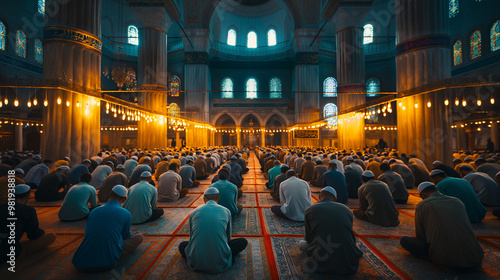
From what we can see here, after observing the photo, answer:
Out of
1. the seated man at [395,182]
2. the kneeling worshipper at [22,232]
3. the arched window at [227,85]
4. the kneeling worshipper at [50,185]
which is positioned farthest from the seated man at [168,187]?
the arched window at [227,85]

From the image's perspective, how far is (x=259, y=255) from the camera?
276cm

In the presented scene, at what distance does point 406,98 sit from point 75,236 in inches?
369

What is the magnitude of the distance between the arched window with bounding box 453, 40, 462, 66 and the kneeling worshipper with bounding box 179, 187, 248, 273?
1966 centimetres

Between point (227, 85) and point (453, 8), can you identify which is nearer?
point (453, 8)

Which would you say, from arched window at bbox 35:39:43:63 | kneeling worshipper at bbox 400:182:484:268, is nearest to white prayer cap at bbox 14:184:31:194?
kneeling worshipper at bbox 400:182:484:268

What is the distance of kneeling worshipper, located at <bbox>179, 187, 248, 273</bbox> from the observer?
85.9 inches

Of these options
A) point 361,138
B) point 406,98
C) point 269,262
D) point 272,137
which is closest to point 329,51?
point 272,137

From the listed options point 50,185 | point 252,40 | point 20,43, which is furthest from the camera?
point 252,40

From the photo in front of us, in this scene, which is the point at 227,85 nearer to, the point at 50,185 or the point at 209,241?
the point at 50,185

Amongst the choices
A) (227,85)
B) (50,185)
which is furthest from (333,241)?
(227,85)

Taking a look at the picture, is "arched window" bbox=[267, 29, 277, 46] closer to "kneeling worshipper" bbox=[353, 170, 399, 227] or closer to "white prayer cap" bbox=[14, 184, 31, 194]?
"kneeling worshipper" bbox=[353, 170, 399, 227]

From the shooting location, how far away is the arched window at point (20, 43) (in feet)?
46.7

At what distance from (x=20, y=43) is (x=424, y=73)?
20.1 m

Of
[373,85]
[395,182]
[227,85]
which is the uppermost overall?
[227,85]
